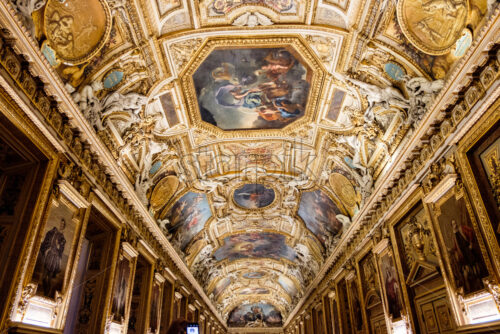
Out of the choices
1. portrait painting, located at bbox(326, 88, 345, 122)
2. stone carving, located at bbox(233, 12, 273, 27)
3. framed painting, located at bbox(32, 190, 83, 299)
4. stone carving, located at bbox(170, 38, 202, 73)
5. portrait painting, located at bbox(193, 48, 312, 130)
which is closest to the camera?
framed painting, located at bbox(32, 190, 83, 299)

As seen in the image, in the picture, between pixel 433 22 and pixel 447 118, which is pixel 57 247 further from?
pixel 433 22

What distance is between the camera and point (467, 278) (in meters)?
7.19

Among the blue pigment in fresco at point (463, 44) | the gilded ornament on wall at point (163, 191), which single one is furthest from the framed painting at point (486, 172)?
the gilded ornament on wall at point (163, 191)

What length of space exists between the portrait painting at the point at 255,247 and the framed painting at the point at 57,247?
→ 16.6 m

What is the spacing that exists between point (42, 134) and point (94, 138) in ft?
6.12

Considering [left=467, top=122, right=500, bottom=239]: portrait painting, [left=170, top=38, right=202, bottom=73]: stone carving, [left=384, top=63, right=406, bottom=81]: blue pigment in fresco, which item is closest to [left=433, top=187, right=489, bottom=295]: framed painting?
[left=467, top=122, right=500, bottom=239]: portrait painting

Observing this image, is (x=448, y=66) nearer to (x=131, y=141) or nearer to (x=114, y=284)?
(x=131, y=141)

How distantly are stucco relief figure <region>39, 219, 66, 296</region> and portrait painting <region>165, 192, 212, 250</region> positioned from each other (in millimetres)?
8740

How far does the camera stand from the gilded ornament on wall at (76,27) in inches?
286

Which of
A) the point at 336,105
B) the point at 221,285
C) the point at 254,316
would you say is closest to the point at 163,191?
the point at 336,105

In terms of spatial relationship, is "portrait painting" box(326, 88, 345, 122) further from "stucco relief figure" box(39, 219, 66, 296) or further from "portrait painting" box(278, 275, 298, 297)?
"portrait painting" box(278, 275, 298, 297)

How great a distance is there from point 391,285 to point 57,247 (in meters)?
9.36

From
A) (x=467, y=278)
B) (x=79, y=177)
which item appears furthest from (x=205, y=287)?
(x=467, y=278)

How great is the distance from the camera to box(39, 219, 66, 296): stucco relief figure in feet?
23.9
